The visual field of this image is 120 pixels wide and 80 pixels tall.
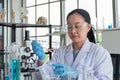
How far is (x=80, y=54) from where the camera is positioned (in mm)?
1301

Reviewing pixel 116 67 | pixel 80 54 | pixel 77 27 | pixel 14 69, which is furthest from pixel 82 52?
pixel 14 69

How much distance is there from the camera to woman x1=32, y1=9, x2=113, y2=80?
1108 millimetres

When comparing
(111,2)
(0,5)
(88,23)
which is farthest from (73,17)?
(0,5)

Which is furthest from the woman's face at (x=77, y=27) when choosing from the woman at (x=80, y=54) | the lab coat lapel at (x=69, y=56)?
the lab coat lapel at (x=69, y=56)

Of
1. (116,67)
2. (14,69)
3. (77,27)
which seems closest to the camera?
(14,69)

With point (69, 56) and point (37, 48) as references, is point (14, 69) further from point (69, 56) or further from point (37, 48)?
point (69, 56)

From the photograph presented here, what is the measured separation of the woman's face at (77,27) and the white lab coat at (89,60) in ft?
0.26

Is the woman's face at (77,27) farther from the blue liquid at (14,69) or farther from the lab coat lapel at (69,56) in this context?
the blue liquid at (14,69)

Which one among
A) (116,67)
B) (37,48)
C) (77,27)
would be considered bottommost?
(116,67)

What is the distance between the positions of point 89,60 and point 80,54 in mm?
74

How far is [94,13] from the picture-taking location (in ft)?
15.6

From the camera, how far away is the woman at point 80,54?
1108mm

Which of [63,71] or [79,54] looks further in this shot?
[79,54]

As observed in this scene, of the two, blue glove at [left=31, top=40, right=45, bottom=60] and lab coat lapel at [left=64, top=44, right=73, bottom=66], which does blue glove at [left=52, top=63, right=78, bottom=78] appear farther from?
lab coat lapel at [left=64, top=44, right=73, bottom=66]
